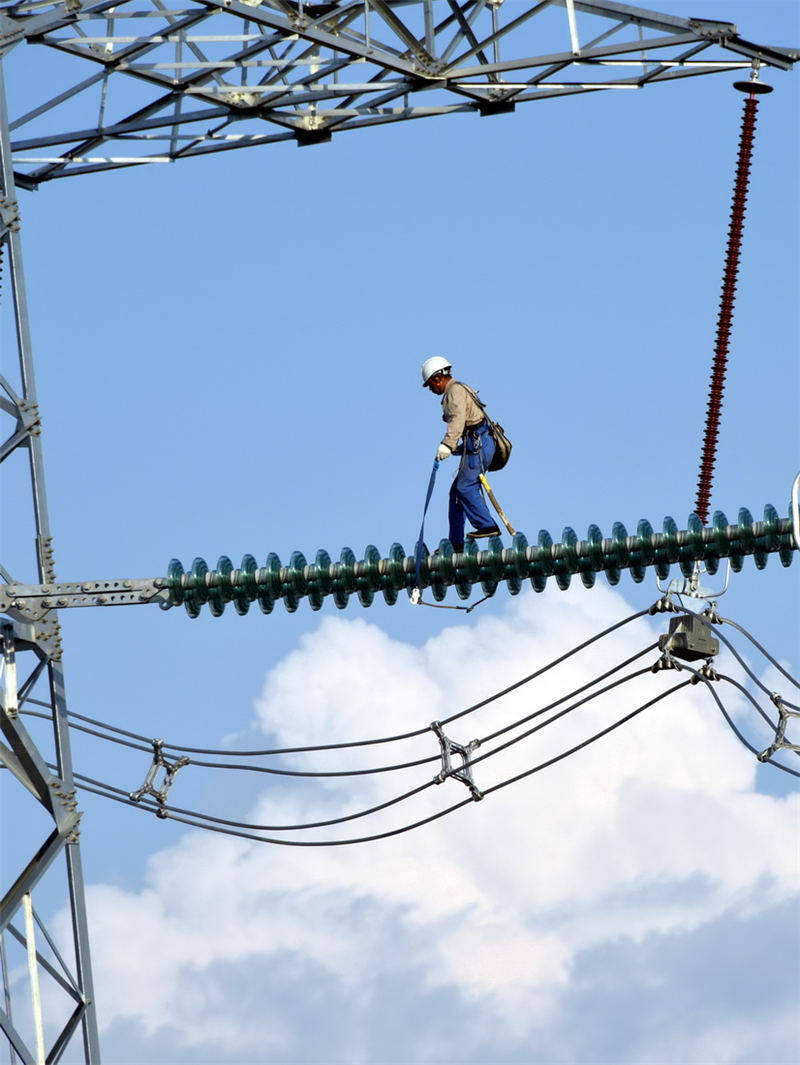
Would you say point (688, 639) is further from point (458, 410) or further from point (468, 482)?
point (458, 410)

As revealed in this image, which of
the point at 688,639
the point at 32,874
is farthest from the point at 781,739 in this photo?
the point at 32,874

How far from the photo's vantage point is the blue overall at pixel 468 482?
2392 centimetres

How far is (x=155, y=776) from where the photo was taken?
25.0 metres

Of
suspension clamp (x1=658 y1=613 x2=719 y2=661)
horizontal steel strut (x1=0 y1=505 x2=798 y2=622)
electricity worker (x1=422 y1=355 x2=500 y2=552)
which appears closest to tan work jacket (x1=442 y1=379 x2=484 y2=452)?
electricity worker (x1=422 y1=355 x2=500 y2=552)

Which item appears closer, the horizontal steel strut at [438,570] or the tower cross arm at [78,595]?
the horizontal steel strut at [438,570]

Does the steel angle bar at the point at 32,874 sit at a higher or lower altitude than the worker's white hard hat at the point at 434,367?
lower

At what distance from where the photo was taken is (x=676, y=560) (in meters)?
22.4

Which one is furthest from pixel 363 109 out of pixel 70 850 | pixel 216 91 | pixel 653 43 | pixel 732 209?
pixel 70 850

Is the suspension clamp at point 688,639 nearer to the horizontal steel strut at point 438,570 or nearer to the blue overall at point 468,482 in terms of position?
Result: the horizontal steel strut at point 438,570

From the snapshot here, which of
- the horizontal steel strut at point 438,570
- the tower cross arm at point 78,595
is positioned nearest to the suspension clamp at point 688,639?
the horizontal steel strut at point 438,570

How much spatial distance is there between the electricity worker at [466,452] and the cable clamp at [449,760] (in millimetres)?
1623

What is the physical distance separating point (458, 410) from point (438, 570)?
5.03 feet

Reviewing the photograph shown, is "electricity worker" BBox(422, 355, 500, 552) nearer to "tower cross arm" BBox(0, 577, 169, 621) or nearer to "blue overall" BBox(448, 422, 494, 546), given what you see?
"blue overall" BBox(448, 422, 494, 546)

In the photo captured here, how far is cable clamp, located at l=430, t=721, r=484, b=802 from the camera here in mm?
23797
